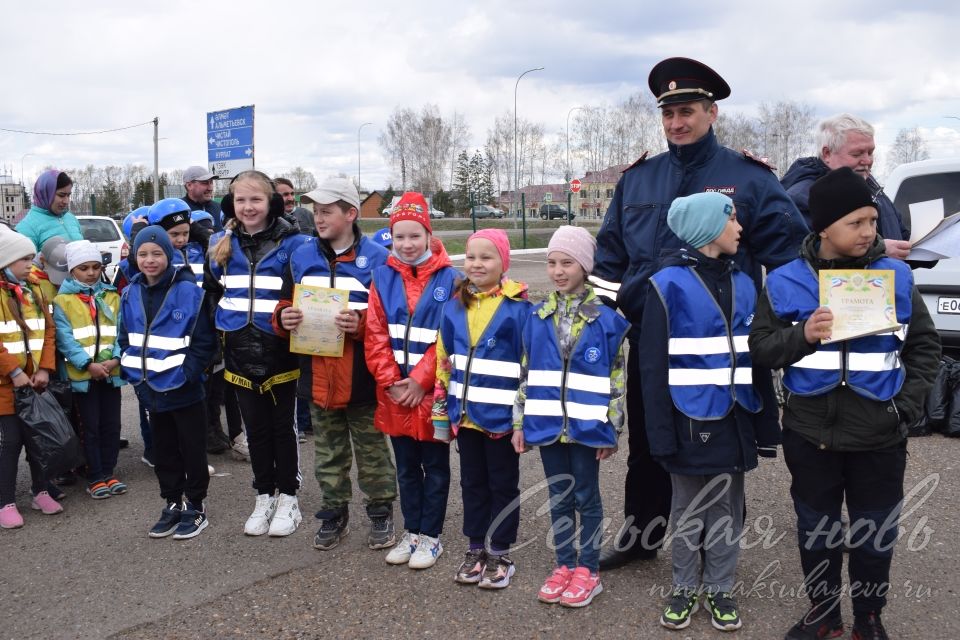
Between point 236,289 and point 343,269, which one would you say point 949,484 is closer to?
point 343,269

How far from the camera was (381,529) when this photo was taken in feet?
14.3

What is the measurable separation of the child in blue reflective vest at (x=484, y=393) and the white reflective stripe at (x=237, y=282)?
129cm

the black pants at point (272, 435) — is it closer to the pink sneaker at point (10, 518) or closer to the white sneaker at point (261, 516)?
the white sneaker at point (261, 516)

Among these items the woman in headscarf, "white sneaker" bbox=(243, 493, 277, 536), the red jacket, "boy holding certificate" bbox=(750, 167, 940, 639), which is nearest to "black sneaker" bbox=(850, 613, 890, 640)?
"boy holding certificate" bbox=(750, 167, 940, 639)

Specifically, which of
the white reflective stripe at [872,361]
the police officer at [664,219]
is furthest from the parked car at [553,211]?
the white reflective stripe at [872,361]

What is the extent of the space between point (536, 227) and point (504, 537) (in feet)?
111

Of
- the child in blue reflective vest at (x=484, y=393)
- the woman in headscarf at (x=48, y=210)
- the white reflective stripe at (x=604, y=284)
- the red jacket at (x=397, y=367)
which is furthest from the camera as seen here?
the woman in headscarf at (x=48, y=210)

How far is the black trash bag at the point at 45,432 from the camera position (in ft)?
16.0

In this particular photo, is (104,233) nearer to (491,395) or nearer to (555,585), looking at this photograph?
(491,395)

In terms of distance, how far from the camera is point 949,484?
5.02 m

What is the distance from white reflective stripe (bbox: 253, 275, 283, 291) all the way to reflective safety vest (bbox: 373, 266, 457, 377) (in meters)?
0.67

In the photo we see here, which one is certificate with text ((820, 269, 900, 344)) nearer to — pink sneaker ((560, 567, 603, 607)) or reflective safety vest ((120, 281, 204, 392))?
pink sneaker ((560, 567, 603, 607))

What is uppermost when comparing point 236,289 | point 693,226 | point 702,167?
point 702,167

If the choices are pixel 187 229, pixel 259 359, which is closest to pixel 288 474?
pixel 259 359
